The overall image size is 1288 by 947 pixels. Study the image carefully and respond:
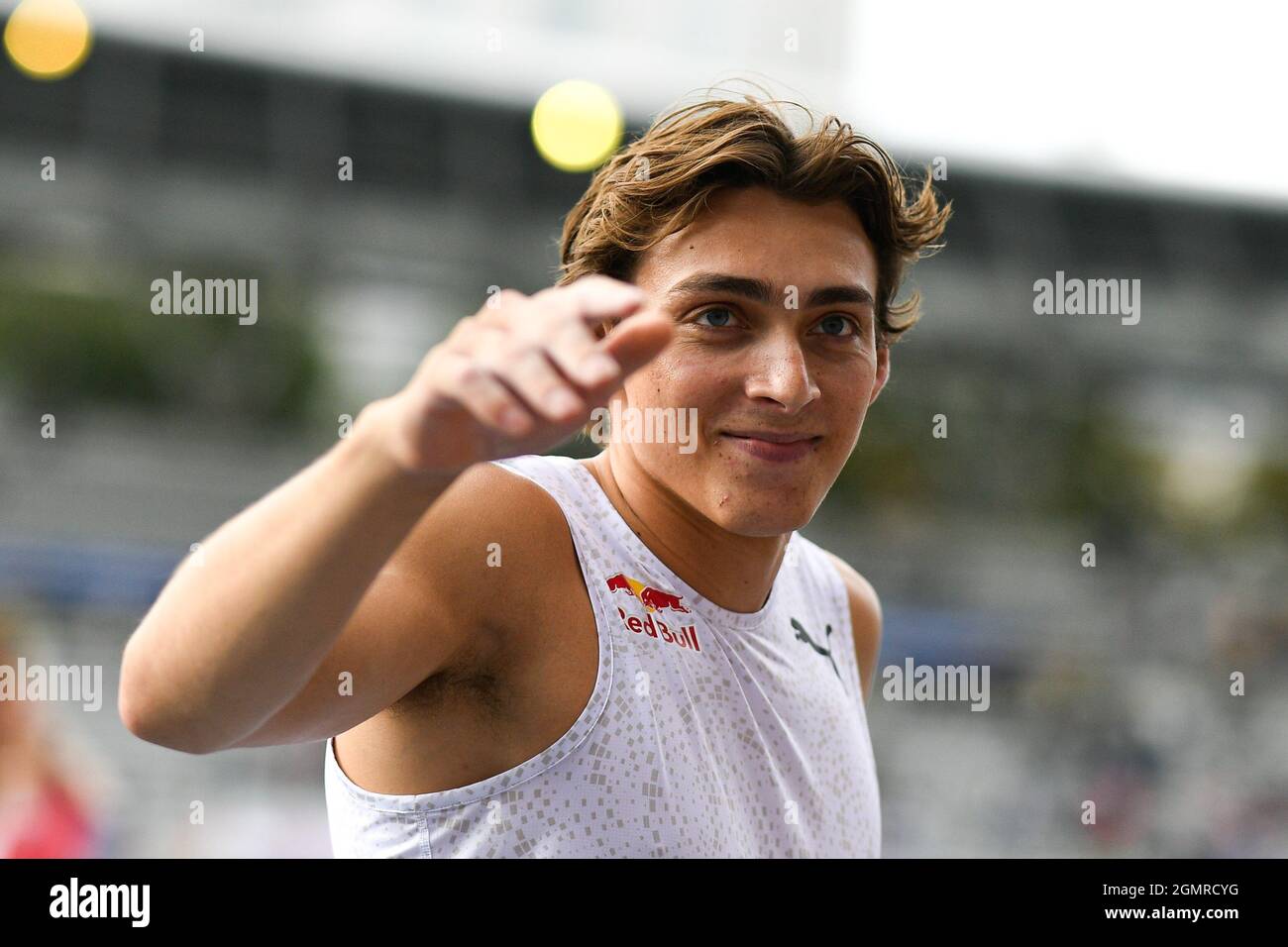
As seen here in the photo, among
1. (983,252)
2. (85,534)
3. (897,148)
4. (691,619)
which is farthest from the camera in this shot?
(983,252)

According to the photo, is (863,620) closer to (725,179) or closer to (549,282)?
(725,179)

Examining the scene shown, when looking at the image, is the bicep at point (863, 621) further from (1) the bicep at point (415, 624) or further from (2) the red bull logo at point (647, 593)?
(1) the bicep at point (415, 624)

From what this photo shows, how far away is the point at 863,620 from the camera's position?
2.62m

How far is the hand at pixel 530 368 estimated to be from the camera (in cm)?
111

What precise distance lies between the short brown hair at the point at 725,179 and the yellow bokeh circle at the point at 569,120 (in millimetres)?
15388

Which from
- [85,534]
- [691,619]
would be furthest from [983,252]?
[691,619]

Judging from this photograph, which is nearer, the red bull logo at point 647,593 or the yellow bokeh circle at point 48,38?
the red bull logo at point 647,593

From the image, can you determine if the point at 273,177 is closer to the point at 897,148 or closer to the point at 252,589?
the point at 897,148

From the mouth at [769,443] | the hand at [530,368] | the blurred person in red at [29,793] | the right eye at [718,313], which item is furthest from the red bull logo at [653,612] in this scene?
the blurred person in red at [29,793]

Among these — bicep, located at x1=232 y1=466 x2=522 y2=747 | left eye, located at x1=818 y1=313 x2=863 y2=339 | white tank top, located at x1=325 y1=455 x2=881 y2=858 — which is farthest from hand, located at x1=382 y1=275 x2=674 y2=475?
left eye, located at x1=818 y1=313 x2=863 y2=339

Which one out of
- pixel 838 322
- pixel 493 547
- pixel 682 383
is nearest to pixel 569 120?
pixel 838 322

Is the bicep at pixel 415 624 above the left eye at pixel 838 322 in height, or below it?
below
